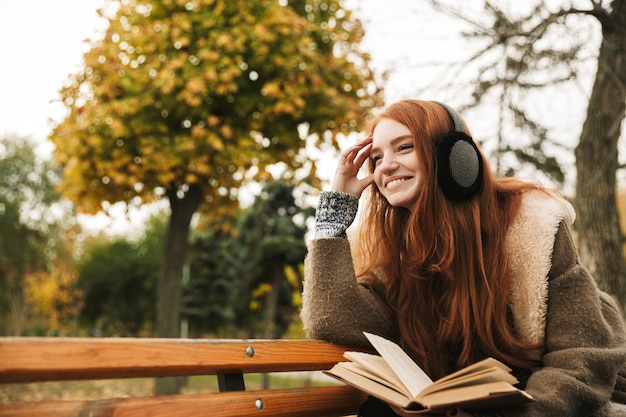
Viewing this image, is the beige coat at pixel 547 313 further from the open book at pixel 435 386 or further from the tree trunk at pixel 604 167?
the tree trunk at pixel 604 167

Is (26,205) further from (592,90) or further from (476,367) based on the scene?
(476,367)

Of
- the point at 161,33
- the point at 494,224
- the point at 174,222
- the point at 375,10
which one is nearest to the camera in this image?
the point at 494,224

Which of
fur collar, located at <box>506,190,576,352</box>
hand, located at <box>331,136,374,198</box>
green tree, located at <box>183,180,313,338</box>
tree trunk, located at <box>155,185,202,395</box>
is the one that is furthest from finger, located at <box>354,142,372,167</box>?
green tree, located at <box>183,180,313,338</box>

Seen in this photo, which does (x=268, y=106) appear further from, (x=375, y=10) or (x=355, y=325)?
(x=355, y=325)

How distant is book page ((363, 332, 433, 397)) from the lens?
1588mm

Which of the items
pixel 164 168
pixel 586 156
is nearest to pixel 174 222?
pixel 164 168

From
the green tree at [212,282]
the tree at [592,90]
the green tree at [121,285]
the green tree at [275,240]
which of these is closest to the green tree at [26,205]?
the green tree at [121,285]

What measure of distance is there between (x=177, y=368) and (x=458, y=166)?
107cm

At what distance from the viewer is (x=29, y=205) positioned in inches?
1078

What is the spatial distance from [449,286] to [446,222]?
216 mm

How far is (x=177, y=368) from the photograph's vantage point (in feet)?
5.24

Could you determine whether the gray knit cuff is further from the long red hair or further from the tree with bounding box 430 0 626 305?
the tree with bounding box 430 0 626 305

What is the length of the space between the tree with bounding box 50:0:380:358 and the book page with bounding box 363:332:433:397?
526cm

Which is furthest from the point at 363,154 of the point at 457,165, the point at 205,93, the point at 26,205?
the point at 26,205
